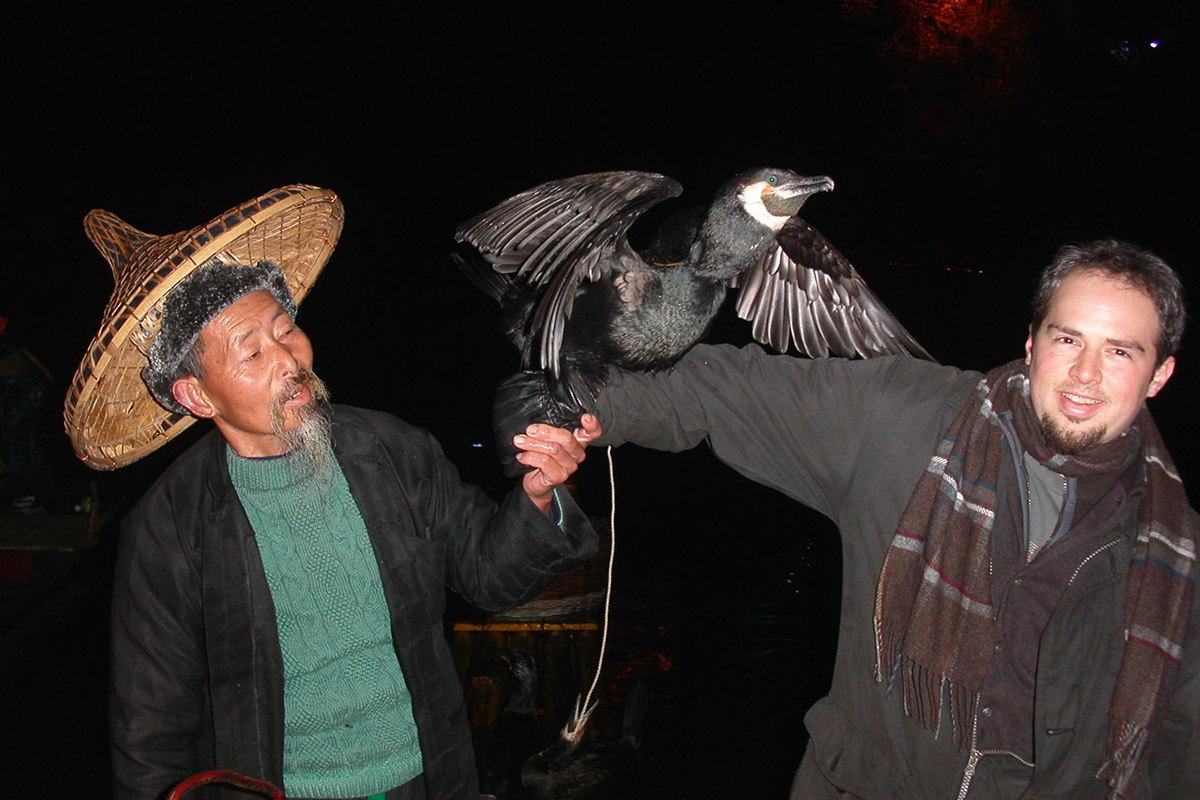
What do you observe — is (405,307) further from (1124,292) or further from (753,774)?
(1124,292)

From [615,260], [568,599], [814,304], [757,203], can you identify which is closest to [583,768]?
[568,599]

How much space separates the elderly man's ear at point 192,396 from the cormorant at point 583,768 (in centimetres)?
152

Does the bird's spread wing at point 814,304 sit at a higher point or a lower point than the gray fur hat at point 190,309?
higher

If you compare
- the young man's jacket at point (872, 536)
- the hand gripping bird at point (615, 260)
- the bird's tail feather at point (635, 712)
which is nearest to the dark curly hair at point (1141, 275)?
the young man's jacket at point (872, 536)

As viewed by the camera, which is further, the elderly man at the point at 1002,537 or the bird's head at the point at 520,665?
the bird's head at the point at 520,665

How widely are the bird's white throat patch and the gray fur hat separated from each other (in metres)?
0.90

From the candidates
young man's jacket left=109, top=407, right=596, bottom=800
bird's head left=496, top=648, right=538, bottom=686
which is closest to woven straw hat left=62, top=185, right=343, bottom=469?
young man's jacket left=109, top=407, right=596, bottom=800

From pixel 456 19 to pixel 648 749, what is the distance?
7387 millimetres

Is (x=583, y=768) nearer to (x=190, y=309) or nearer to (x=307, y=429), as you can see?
(x=307, y=429)

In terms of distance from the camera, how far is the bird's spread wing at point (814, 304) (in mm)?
1684

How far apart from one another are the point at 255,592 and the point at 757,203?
1.14 m

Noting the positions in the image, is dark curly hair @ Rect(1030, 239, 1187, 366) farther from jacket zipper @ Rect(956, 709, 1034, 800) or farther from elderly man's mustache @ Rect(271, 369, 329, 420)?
elderly man's mustache @ Rect(271, 369, 329, 420)

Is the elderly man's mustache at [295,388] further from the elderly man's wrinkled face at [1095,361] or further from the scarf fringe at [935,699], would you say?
the elderly man's wrinkled face at [1095,361]

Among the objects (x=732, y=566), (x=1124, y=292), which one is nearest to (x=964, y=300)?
(x=732, y=566)
